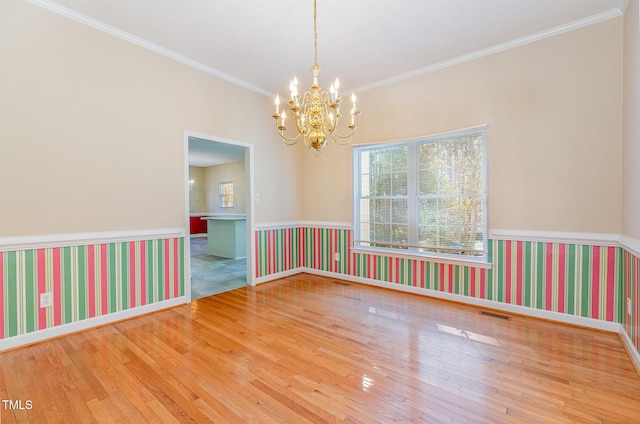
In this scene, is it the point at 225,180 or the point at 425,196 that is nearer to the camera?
the point at 425,196

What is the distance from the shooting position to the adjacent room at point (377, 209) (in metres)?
1.94

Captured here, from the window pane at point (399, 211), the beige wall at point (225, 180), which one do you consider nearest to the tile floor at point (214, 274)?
the window pane at point (399, 211)

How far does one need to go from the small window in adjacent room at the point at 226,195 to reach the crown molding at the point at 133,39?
20.0ft

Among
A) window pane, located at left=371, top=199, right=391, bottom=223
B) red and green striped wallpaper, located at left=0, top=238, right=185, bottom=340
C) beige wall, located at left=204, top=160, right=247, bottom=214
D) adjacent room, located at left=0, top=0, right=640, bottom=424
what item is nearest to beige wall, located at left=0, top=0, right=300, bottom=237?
adjacent room, located at left=0, top=0, right=640, bottom=424

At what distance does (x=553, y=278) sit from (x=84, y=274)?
4718 mm

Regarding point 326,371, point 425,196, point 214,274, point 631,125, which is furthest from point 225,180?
point 631,125

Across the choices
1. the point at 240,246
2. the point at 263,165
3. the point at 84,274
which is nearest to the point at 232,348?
the point at 84,274

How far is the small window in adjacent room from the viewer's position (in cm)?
991

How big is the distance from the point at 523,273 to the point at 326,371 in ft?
→ 8.09

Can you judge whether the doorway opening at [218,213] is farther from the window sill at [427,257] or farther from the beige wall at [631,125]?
the beige wall at [631,125]

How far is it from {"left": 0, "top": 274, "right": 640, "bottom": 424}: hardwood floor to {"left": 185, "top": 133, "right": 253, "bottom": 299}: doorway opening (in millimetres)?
1318

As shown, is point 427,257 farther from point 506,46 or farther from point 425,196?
point 506,46

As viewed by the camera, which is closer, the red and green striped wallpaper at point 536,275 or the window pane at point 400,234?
the red and green striped wallpaper at point 536,275

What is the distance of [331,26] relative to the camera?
2.85 metres
